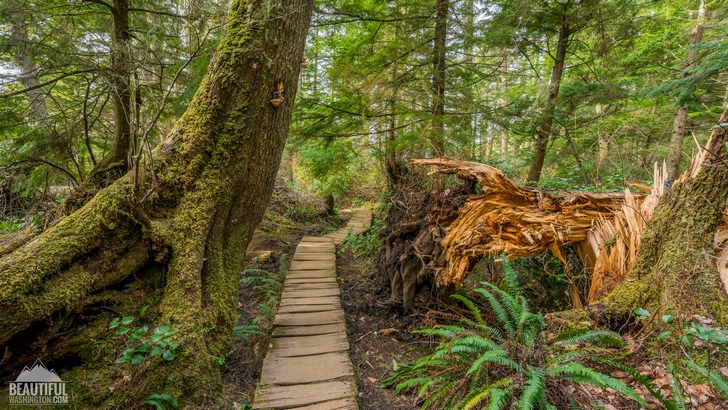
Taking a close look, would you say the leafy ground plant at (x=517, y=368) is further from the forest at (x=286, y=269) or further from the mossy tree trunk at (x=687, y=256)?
the mossy tree trunk at (x=687, y=256)

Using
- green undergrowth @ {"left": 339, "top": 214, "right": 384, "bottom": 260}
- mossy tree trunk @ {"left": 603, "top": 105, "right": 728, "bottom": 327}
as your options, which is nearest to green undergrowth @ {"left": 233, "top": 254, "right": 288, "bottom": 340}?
green undergrowth @ {"left": 339, "top": 214, "right": 384, "bottom": 260}

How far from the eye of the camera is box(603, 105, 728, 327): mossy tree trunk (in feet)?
7.11

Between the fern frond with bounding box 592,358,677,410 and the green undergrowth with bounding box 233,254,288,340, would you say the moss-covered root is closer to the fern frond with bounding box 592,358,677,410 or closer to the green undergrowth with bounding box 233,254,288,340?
the green undergrowth with bounding box 233,254,288,340

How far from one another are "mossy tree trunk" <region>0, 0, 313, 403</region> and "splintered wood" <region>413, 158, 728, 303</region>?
8.25ft

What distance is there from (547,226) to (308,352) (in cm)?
309

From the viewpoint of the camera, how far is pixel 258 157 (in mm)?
3379

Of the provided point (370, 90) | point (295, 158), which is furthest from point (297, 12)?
point (295, 158)

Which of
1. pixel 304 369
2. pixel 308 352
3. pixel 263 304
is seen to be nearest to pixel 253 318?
pixel 263 304

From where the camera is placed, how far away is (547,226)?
3.29m

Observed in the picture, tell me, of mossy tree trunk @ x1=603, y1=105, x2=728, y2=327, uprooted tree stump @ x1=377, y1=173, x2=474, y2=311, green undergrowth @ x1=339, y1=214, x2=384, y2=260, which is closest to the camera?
mossy tree trunk @ x1=603, y1=105, x2=728, y2=327

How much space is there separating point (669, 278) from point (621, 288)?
367 mm

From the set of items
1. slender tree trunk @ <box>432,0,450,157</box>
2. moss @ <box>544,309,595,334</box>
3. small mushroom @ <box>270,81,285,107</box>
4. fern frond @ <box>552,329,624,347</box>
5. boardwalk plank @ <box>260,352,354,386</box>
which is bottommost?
boardwalk plank @ <box>260,352,354,386</box>

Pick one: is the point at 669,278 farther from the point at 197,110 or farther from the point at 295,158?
the point at 295,158

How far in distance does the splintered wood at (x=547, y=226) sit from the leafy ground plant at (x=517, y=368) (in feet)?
2.90
